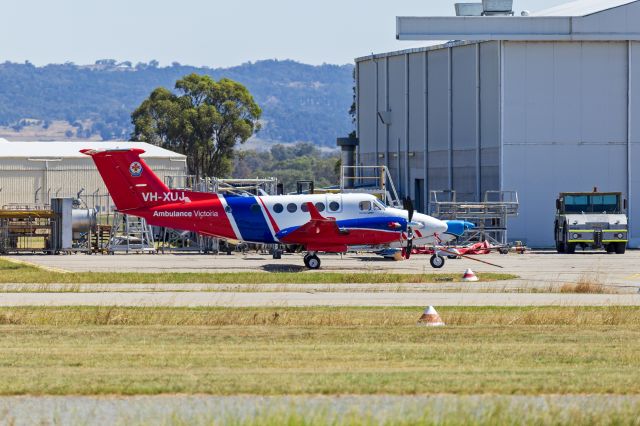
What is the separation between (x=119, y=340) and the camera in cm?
2122

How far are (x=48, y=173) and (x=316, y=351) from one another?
6884 cm

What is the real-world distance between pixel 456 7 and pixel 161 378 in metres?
58.4

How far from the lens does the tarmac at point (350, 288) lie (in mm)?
29203

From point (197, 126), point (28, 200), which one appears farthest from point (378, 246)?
point (197, 126)

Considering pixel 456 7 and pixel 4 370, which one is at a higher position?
pixel 456 7

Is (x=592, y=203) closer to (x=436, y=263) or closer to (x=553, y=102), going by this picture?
(x=553, y=102)

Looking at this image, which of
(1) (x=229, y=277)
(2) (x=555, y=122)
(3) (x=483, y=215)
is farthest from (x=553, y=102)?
(1) (x=229, y=277)

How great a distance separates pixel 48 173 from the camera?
281 feet

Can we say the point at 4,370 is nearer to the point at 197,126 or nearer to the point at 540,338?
the point at 540,338

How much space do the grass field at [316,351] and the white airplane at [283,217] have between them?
15.8 meters

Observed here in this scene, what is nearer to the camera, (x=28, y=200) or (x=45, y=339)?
(x=45, y=339)

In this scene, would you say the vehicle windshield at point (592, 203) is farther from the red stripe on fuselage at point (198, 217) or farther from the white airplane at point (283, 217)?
the red stripe on fuselage at point (198, 217)

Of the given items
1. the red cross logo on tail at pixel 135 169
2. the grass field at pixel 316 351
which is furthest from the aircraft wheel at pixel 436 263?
the grass field at pixel 316 351

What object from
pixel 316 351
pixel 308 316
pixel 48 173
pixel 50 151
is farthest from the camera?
pixel 50 151
